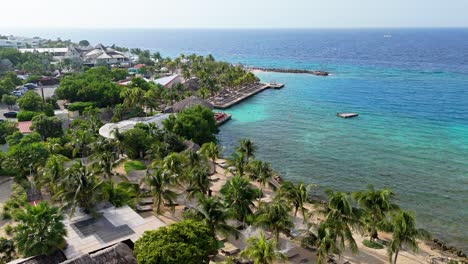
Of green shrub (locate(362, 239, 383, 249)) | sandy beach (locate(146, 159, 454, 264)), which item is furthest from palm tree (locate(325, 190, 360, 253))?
green shrub (locate(362, 239, 383, 249))

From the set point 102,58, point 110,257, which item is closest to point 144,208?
point 110,257

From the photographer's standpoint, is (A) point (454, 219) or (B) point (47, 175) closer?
(B) point (47, 175)

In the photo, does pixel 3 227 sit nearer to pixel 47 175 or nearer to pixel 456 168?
pixel 47 175

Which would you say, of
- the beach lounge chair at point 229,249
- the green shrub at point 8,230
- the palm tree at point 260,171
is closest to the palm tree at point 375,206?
the palm tree at point 260,171

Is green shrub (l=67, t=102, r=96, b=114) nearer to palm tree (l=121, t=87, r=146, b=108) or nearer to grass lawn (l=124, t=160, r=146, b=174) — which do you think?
palm tree (l=121, t=87, r=146, b=108)

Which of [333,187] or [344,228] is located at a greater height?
[344,228]

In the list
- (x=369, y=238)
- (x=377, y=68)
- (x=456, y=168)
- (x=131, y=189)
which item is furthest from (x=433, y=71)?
(x=131, y=189)

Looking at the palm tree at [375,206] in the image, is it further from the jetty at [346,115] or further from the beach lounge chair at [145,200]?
the jetty at [346,115]

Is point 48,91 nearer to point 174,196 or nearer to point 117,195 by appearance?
point 117,195
